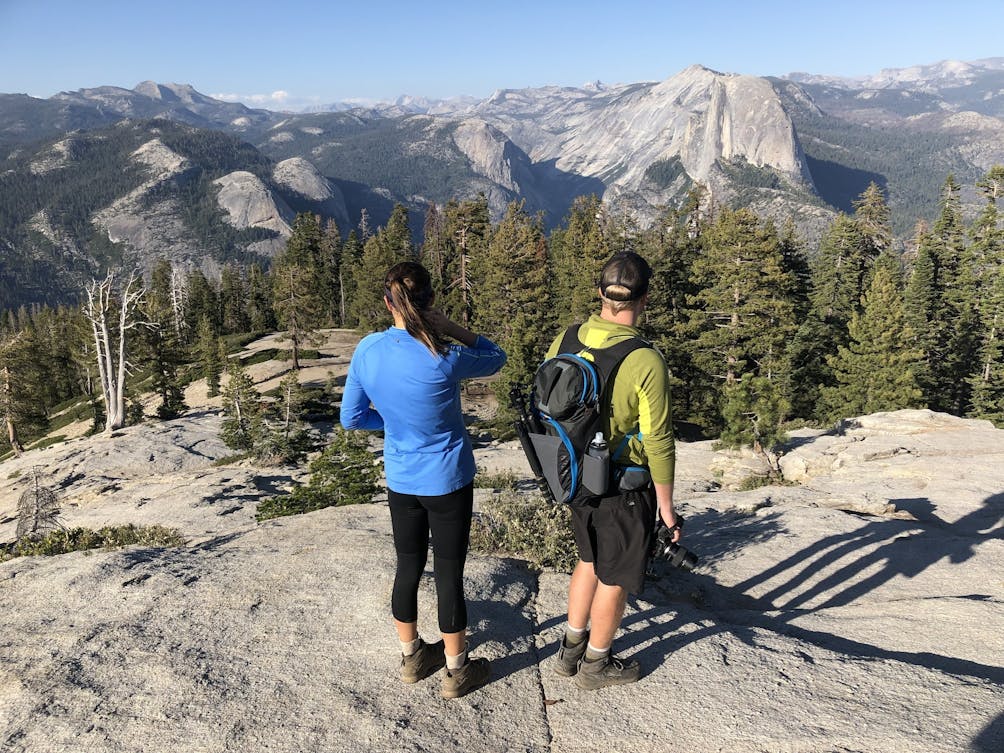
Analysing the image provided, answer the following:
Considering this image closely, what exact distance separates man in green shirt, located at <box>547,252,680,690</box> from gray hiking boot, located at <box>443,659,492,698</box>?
0.98 m

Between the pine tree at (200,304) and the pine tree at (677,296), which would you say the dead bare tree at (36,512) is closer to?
the pine tree at (677,296)

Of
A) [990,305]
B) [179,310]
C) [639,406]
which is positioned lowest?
[179,310]

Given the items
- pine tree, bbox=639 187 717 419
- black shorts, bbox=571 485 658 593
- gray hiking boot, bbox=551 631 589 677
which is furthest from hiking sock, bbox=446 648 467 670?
pine tree, bbox=639 187 717 419

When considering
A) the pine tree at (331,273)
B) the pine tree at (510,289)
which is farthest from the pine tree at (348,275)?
the pine tree at (510,289)

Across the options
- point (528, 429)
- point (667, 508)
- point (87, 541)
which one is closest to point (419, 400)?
point (528, 429)

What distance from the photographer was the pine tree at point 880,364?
2894 centimetres

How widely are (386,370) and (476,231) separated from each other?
177 feet

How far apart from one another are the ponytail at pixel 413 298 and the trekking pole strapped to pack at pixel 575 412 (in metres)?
0.76

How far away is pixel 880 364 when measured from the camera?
30359 millimetres

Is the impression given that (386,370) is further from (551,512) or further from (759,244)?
(759,244)

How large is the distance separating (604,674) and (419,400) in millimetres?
2632

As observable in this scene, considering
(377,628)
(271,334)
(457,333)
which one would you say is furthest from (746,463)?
(271,334)

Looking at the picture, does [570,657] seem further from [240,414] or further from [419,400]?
A: [240,414]

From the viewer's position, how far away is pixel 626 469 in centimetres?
383
